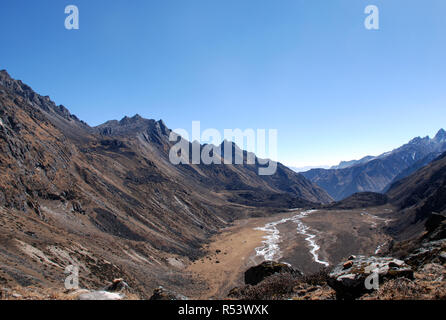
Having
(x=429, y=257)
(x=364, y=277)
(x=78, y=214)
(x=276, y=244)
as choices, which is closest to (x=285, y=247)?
(x=276, y=244)

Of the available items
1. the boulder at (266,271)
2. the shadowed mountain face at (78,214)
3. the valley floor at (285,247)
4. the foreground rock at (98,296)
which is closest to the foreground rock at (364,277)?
the foreground rock at (98,296)

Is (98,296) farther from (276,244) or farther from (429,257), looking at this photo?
(276,244)

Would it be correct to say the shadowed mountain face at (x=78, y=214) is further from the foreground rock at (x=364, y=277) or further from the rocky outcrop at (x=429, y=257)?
the rocky outcrop at (x=429, y=257)

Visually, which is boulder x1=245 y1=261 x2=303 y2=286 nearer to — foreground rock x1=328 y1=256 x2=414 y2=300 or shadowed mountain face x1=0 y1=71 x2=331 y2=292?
foreground rock x1=328 y1=256 x2=414 y2=300

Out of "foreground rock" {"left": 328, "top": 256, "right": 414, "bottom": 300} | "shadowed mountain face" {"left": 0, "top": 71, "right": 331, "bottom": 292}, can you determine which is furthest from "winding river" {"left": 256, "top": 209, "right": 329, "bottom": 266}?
"foreground rock" {"left": 328, "top": 256, "right": 414, "bottom": 300}

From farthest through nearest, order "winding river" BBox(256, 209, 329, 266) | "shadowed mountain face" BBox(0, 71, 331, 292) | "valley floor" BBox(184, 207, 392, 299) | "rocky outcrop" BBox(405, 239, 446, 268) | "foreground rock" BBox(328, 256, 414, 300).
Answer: "winding river" BBox(256, 209, 329, 266) < "valley floor" BBox(184, 207, 392, 299) < "shadowed mountain face" BBox(0, 71, 331, 292) < "rocky outcrop" BBox(405, 239, 446, 268) < "foreground rock" BBox(328, 256, 414, 300)

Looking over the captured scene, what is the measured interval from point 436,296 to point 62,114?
225770 mm

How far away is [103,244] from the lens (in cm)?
4531

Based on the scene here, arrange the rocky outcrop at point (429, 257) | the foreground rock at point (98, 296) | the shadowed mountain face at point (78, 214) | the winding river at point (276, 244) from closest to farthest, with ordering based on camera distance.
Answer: the foreground rock at point (98, 296) < the rocky outcrop at point (429, 257) < the shadowed mountain face at point (78, 214) < the winding river at point (276, 244)
